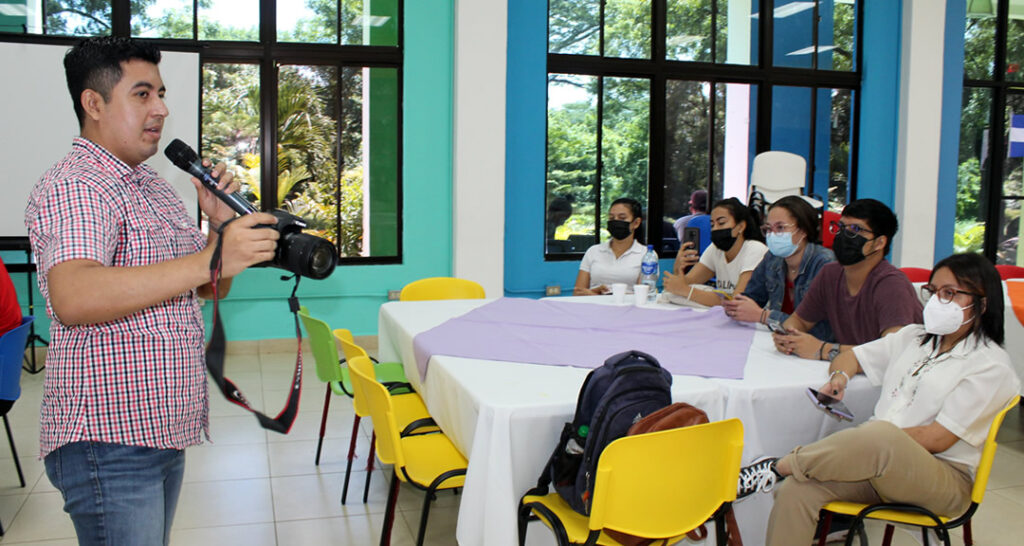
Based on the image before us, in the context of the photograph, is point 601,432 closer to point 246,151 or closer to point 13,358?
point 13,358

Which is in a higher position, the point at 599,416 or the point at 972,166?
the point at 972,166

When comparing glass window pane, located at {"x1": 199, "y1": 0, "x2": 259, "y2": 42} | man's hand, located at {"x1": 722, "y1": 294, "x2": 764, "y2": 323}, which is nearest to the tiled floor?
man's hand, located at {"x1": 722, "y1": 294, "x2": 764, "y2": 323}

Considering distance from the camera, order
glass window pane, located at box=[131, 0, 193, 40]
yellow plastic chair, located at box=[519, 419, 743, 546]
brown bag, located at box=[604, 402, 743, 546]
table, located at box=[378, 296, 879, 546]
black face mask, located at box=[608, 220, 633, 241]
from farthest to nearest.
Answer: glass window pane, located at box=[131, 0, 193, 40], black face mask, located at box=[608, 220, 633, 241], table, located at box=[378, 296, 879, 546], brown bag, located at box=[604, 402, 743, 546], yellow plastic chair, located at box=[519, 419, 743, 546]

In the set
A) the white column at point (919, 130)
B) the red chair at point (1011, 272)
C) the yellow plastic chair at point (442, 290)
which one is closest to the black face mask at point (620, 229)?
the yellow plastic chair at point (442, 290)

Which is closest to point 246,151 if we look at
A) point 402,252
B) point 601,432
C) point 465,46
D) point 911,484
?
point 402,252

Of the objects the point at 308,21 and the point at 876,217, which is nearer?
the point at 876,217

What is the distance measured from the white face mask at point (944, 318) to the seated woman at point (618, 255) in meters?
2.18

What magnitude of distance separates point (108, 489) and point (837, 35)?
7.01m

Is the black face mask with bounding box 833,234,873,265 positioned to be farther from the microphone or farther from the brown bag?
the microphone

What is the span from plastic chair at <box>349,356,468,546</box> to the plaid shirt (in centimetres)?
86

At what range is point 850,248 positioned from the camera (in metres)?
2.78

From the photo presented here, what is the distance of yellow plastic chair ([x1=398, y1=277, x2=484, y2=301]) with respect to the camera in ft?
13.8

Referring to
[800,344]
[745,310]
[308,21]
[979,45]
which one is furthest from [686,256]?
[979,45]

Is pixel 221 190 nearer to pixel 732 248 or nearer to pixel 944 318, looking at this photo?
pixel 944 318
